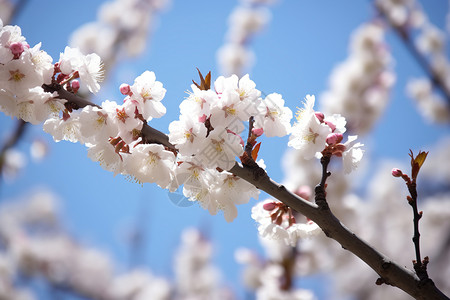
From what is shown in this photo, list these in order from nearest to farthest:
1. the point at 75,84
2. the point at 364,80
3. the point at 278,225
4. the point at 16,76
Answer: the point at 16,76 < the point at 75,84 < the point at 278,225 < the point at 364,80

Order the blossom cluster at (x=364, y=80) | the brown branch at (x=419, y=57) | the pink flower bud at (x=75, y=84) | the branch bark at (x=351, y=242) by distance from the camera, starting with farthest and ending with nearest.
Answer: the blossom cluster at (x=364, y=80), the brown branch at (x=419, y=57), the pink flower bud at (x=75, y=84), the branch bark at (x=351, y=242)

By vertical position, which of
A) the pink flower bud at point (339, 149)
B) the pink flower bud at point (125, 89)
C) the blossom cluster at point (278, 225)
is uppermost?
the pink flower bud at point (125, 89)

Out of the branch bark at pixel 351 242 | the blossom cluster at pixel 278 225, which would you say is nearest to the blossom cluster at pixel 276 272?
the blossom cluster at pixel 278 225

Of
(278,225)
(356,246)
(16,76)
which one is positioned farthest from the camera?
(278,225)

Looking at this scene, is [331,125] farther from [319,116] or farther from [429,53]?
[429,53]

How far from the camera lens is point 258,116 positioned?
1.17 meters

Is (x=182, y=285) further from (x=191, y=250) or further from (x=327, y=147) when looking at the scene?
(x=327, y=147)

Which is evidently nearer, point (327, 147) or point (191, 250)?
point (327, 147)

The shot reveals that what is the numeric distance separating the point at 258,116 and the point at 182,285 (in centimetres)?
707

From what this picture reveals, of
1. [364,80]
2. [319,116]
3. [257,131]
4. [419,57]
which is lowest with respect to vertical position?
[257,131]

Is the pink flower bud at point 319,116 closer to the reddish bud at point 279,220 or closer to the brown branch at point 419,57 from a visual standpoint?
the reddish bud at point 279,220

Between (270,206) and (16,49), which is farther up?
(16,49)

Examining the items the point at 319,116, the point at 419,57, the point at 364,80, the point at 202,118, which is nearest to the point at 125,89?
the point at 202,118

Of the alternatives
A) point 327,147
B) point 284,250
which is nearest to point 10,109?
point 327,147
